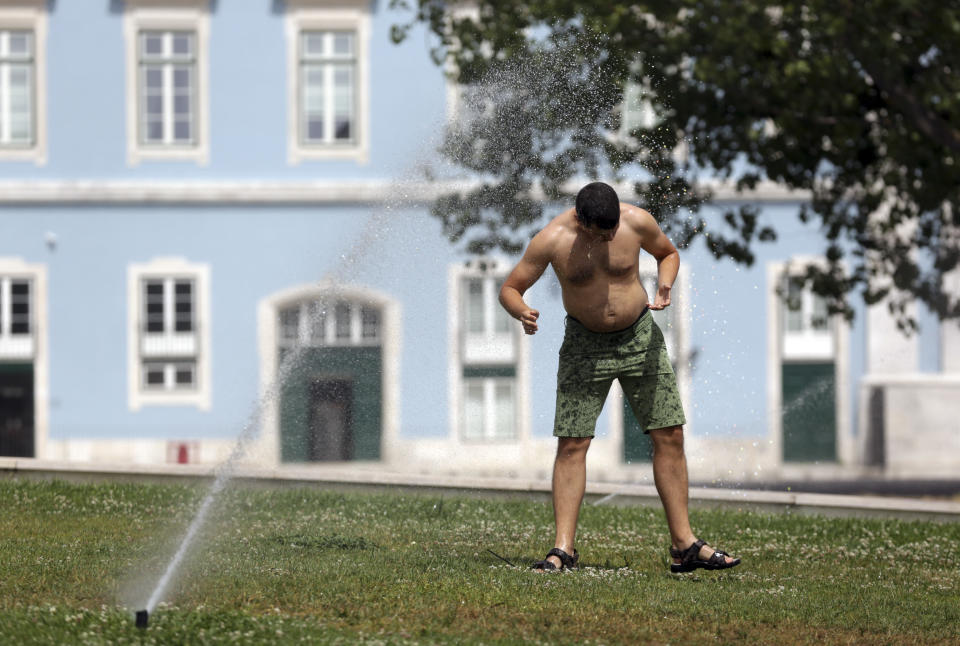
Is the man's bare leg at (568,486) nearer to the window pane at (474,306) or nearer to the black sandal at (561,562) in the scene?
the black sandal at (561,562)

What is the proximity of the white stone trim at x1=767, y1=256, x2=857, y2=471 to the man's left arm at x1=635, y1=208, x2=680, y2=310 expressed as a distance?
21.7m

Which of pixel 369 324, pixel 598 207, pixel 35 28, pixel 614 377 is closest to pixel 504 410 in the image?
pixel 369 324

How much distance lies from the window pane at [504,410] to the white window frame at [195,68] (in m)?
6.72

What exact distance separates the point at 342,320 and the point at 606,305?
2115cm

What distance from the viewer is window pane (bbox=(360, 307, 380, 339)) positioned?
29209 mm

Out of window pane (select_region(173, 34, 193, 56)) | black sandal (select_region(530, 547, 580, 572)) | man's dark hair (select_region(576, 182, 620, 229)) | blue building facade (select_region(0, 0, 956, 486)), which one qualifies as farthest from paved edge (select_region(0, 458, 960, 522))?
window pane (select_region(173, 34, 193, 56))

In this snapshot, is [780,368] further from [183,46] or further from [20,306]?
[20,306]

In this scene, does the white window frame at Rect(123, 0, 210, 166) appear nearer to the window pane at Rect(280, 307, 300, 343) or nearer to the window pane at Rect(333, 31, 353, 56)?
the window pane at Rect(333, 31, 353, 56)

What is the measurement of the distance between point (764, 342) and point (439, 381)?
7.59 meters

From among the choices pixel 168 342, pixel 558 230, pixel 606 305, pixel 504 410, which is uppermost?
pixel 558 230

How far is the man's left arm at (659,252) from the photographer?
855 centimetres

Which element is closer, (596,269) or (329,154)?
(596,269)

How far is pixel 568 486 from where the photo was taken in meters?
8.72

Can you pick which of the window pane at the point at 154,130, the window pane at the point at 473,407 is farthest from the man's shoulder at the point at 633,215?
the window pane at the point at 154,130
